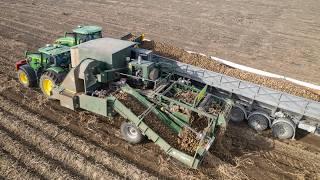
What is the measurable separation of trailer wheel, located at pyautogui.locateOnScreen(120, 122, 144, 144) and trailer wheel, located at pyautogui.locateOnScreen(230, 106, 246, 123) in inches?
169

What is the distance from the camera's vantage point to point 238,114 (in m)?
12.8

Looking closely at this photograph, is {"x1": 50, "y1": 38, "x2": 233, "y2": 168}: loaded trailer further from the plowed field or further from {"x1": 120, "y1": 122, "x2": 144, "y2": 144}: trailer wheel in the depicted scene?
the plowed field

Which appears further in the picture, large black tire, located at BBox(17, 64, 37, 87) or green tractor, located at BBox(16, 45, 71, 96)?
large black tire, located at BBox(17, 64, 37, 87)

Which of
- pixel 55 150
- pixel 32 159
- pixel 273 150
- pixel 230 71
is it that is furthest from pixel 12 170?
pixel 230 71

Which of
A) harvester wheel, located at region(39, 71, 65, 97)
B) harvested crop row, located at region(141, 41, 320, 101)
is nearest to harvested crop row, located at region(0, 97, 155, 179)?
harvester wheel, located at region(39, 71, 65, 97)

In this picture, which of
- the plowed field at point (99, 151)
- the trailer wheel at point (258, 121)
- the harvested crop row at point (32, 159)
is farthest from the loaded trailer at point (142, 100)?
the harvested crop row at point (32, 159)

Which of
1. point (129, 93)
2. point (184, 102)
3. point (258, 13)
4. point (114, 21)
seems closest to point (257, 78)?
point (184, 102)

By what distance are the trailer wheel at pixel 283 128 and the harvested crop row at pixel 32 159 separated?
7.65 meters

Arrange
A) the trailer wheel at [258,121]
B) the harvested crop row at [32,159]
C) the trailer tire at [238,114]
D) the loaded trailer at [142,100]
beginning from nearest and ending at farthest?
the harvested crop row at [32,159] → the loaded trailer at [142,100] → the trailer wheel at [258,121] → the trailer tire at [238,114]

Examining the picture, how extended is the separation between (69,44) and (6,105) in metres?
4.21

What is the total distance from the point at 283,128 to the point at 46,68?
10181 mm

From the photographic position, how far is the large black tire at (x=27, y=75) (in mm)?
13688

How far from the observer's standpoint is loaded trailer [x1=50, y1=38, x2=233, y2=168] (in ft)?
33.3

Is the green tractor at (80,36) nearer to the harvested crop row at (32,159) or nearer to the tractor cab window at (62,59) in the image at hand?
the tractor cab window at (62,59)
